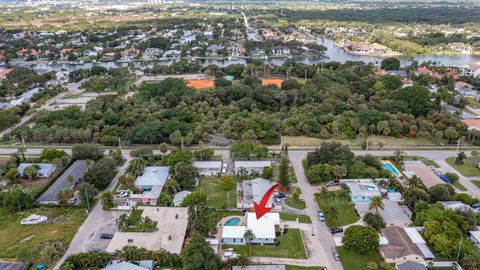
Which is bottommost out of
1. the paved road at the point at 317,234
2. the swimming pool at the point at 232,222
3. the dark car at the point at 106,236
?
the paved road at the point at 317,234

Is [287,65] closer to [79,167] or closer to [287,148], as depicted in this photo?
[287,148]

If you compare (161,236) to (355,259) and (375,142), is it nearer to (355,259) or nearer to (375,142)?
(355,259)

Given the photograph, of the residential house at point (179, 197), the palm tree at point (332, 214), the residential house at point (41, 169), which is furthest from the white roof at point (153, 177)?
the palm tree at point (332, 214)

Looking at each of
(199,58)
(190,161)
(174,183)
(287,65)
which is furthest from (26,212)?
(199,58)

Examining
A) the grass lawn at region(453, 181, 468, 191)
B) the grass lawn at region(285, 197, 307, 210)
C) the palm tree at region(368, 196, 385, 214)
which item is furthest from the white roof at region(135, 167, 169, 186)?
the grass lawn at region(453, 181, 468, 191)

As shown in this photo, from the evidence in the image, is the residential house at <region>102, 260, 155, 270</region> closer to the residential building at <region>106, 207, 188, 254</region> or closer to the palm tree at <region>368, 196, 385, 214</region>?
the residential building at <region>106, 207, 188, 254</region>

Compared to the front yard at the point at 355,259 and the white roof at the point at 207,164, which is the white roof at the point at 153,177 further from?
the front yard at the point at 355,259
